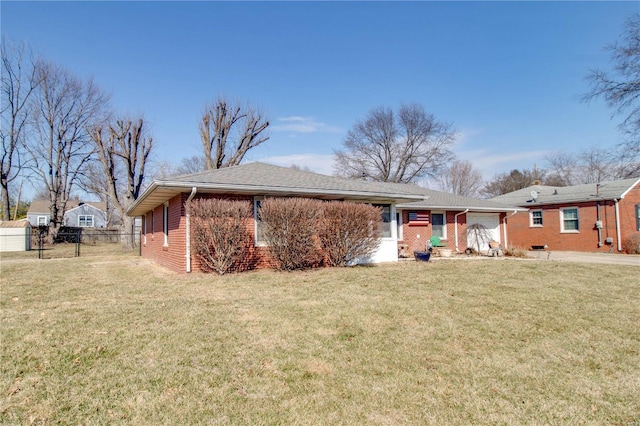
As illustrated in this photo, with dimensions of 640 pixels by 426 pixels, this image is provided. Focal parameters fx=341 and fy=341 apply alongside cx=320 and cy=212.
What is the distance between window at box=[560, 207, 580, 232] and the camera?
1920 cm

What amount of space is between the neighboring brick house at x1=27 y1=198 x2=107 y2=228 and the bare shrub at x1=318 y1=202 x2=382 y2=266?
49574 millimetres

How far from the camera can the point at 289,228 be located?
890cm

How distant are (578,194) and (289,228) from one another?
62.3ft

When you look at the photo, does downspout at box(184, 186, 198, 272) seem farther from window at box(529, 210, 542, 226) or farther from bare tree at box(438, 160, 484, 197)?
bare tree at box(438, 160, 484, 197)

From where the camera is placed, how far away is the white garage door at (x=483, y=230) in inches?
678

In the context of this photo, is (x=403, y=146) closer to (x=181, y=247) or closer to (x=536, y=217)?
(x=536, y=217)

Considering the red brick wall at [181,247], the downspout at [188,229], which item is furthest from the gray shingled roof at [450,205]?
the downspout at [188,229]

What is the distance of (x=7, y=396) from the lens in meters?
2.70

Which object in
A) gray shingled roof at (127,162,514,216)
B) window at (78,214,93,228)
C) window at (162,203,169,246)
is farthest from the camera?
window at (78,214,93,228)

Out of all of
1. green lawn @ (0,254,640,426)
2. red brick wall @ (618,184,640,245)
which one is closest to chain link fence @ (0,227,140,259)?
green lawn @ (0,254,640,426)

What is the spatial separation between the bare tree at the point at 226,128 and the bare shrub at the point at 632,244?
22364mm

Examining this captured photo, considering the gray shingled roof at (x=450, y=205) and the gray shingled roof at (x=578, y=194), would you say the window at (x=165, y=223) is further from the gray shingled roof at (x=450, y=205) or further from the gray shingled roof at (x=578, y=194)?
the gray shingled roof at (x=578, y=194)

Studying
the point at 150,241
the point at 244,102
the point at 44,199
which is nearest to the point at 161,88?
the point at 150,241

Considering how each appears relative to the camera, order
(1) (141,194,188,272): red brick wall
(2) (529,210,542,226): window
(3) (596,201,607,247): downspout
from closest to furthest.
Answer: (1) (141,194,188,272): red brick wall
(3) (596,201,607,247): downspout
(2) (529,210,542,226): window
